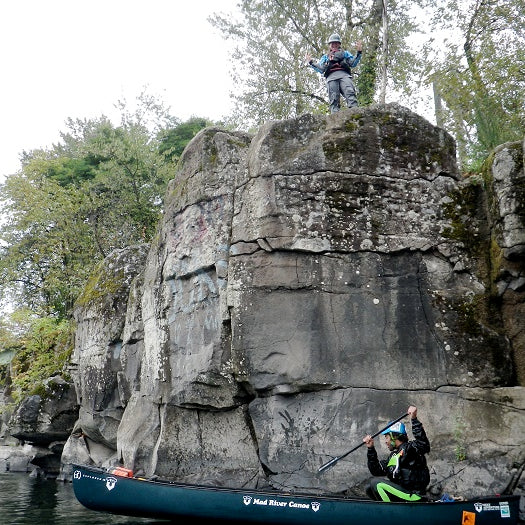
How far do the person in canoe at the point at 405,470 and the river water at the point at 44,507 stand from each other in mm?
3801

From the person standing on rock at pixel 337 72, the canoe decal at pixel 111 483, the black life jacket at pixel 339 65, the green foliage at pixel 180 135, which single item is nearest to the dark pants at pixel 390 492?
the canoe decal at pixel 111 483

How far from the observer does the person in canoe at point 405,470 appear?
25.5 ft

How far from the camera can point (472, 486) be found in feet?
27.5

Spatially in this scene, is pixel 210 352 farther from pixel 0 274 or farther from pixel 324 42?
pixel 0 274

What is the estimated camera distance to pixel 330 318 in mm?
9359

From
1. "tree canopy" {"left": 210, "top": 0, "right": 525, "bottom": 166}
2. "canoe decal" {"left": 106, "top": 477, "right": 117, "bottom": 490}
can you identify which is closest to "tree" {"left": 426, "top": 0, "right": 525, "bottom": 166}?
"tree canopy" {"left": 210, "top": 0, "right": 525, "bottom": 166}

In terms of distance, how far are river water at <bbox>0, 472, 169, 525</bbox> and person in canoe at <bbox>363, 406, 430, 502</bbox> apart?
380 centimetres

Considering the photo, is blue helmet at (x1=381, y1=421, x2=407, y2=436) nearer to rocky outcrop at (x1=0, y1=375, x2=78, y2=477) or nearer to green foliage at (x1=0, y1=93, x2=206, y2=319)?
rocky outcrop at (x1=0, y1=375, x2=78, y2=477)

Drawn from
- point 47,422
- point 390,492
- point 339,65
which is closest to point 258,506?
point 390,492

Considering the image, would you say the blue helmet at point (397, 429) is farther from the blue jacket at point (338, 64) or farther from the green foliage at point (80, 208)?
the green foliage at point (80, 208)

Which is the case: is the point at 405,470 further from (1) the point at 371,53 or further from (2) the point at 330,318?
(1) the point at 371,53

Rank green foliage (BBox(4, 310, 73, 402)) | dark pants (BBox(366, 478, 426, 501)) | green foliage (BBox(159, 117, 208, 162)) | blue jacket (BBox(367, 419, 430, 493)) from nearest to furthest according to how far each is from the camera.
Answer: dark pants (BBox(366, 478, 426, 501)) → blue jacket (BBox(367, 419, 430, 493)) → green foliage (BBox(4, 310, 73, 402)) → green foliage (BBox(159, 117, 208, 162))

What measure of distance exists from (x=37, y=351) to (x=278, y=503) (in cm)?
1554

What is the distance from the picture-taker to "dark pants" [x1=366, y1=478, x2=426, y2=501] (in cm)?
769
